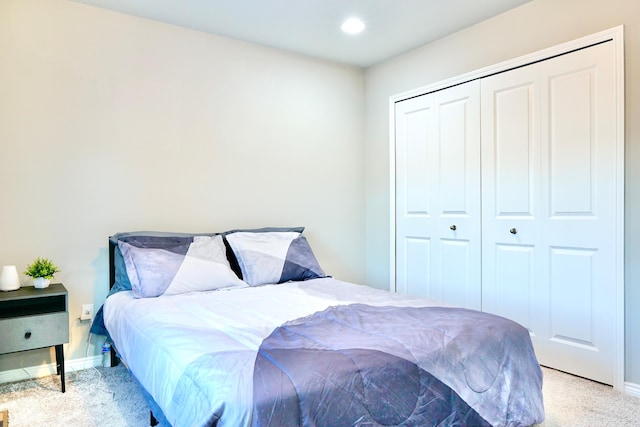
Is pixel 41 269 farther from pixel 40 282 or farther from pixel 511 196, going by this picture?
pixel 511 196

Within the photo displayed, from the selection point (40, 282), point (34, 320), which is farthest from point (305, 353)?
point (40, 282)

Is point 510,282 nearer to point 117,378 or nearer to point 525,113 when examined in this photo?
point 525,113

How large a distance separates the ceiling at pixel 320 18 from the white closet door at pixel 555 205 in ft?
1.94

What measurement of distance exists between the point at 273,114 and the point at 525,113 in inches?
76.8

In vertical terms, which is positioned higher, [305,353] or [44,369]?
[305,353]

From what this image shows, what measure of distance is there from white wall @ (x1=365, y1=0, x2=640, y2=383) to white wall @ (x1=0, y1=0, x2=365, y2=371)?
346mm

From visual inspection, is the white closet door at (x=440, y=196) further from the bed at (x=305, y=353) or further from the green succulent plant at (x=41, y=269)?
the green succulent plant at (x=41, y=269)

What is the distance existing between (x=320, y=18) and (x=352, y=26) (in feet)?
0.91

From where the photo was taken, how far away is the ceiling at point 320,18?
9.20 ft

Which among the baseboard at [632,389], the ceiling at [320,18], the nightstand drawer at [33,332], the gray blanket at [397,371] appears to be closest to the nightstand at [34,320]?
the nightstand drawer at [33,332]

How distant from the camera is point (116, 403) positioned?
2.26 meters

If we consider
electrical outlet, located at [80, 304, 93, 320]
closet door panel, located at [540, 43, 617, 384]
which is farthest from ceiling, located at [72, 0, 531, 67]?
electrical outlet, located at [80, 304, 93, 320]

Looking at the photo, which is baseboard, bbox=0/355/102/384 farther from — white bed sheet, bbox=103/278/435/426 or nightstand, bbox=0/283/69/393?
white bed sheet, bbox=103/278/435/426

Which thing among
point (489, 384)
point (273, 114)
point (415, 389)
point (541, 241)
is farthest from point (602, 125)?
point (273, 114)
